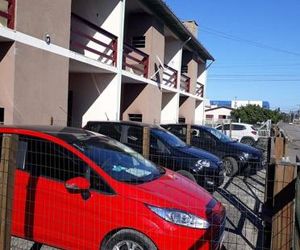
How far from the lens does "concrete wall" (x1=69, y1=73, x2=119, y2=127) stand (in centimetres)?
1455

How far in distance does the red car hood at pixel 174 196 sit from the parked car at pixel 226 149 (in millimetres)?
7640

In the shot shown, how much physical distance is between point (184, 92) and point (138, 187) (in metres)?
21.5

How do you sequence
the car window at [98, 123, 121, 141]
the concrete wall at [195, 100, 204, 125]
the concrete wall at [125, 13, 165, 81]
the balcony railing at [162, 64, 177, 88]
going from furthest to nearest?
the concrete wall at [195, 100, 204, 125]
the balcony railing at [162, 64, 177, 88]
the concrete wall at [125, 13, 165, 81]
the car window at [98, 123, 121, 141]

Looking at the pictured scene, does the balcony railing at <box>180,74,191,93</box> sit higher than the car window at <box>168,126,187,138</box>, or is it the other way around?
the balcony railing at <box>180,74,191,93</box>

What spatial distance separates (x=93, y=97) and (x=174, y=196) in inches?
410

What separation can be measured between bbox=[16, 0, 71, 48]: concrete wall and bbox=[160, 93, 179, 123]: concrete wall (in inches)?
509

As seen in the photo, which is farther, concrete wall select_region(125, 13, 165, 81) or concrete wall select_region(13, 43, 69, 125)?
concrete wall select_region(125, 13, 165, 81)

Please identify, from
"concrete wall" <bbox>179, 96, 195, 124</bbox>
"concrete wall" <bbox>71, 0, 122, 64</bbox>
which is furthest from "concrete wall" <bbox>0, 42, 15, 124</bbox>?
"concrete wall" <bbox>179, 96, 195, 124</bbox>

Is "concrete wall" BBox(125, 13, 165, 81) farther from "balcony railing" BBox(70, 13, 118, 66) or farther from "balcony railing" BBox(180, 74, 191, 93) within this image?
"balcony railing" BBox(180, 74, 191, 93)

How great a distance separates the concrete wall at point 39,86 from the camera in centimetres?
909

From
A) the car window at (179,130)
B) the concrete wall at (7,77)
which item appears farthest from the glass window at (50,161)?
the car window at (179,130)

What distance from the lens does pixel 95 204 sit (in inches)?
183

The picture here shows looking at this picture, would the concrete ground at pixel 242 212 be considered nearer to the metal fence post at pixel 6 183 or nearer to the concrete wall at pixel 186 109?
the metal fence post at pixel 6 183

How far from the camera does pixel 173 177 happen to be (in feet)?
19.1
